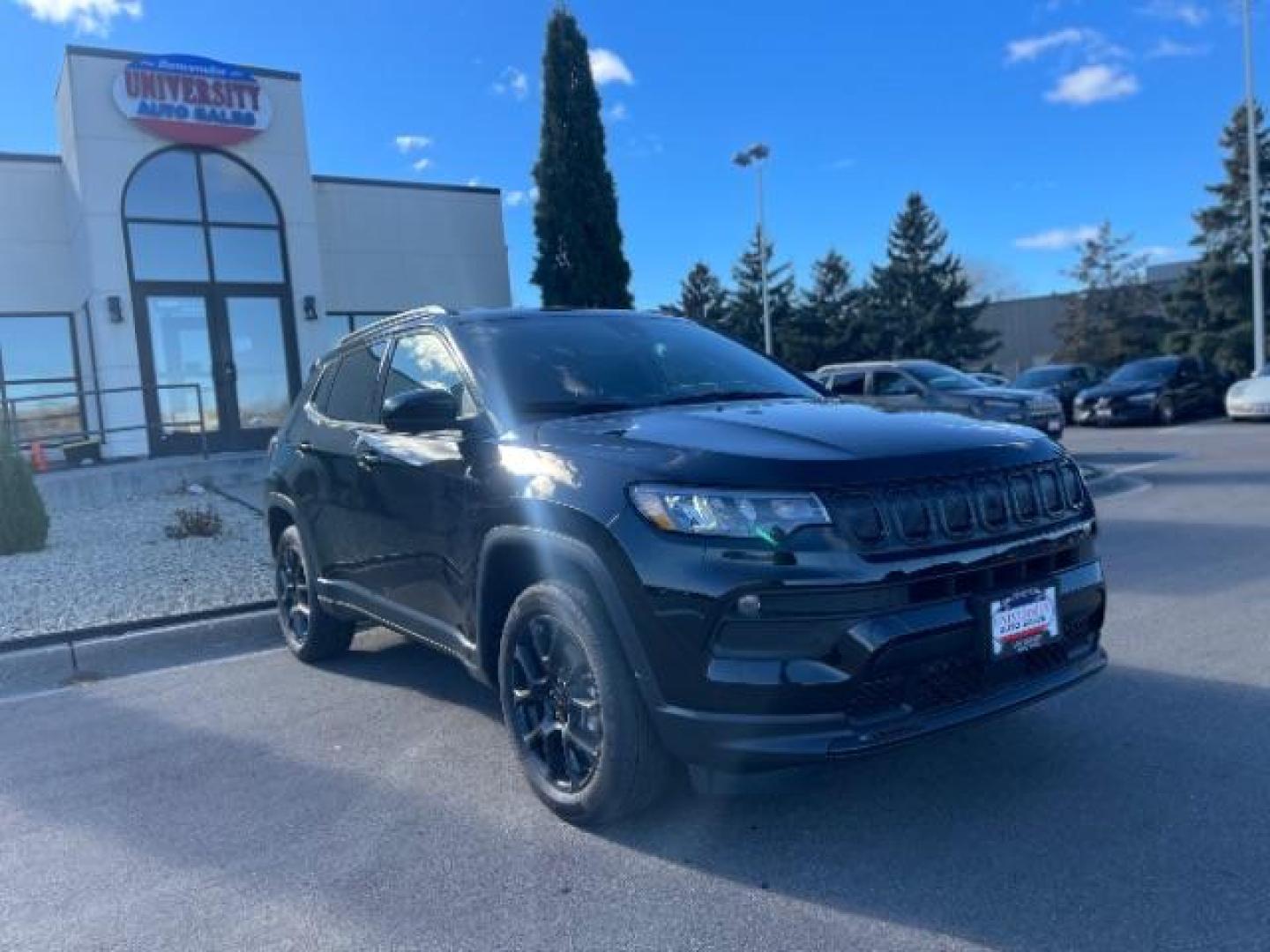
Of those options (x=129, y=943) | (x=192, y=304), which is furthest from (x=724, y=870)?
(x=192, y=304)

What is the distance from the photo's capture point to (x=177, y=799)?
12.7 ft

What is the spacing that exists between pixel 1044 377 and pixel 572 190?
14.5 meters

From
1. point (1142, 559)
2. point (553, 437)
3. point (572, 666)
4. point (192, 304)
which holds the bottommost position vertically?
point (1142, 559)

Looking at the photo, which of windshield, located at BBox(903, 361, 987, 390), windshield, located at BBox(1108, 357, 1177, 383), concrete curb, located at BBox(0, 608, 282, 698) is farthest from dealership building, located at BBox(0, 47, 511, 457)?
windshield, located at BBox(1108, 357, 1177, 383)

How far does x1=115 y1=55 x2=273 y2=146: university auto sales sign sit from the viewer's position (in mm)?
14625

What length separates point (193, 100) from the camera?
1512 cm

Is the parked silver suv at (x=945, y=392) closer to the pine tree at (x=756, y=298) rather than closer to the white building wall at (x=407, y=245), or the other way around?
the white building wall at (x=407, y=245)

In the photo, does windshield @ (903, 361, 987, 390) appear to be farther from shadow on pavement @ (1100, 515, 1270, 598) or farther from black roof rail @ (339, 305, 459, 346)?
black roof rail @ (339, 305, 459, 346)

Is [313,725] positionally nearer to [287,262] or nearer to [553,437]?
[553,437]

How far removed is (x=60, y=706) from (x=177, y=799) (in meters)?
1.85

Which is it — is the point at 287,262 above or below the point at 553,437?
above

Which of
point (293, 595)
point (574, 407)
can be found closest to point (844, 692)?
point (574, 407)

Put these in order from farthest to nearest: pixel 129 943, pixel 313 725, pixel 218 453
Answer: pixel 218 453 → pixel 313 725 → pixel 129 943


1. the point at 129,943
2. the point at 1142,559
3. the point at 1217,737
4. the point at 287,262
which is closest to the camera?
the point at 129,943
